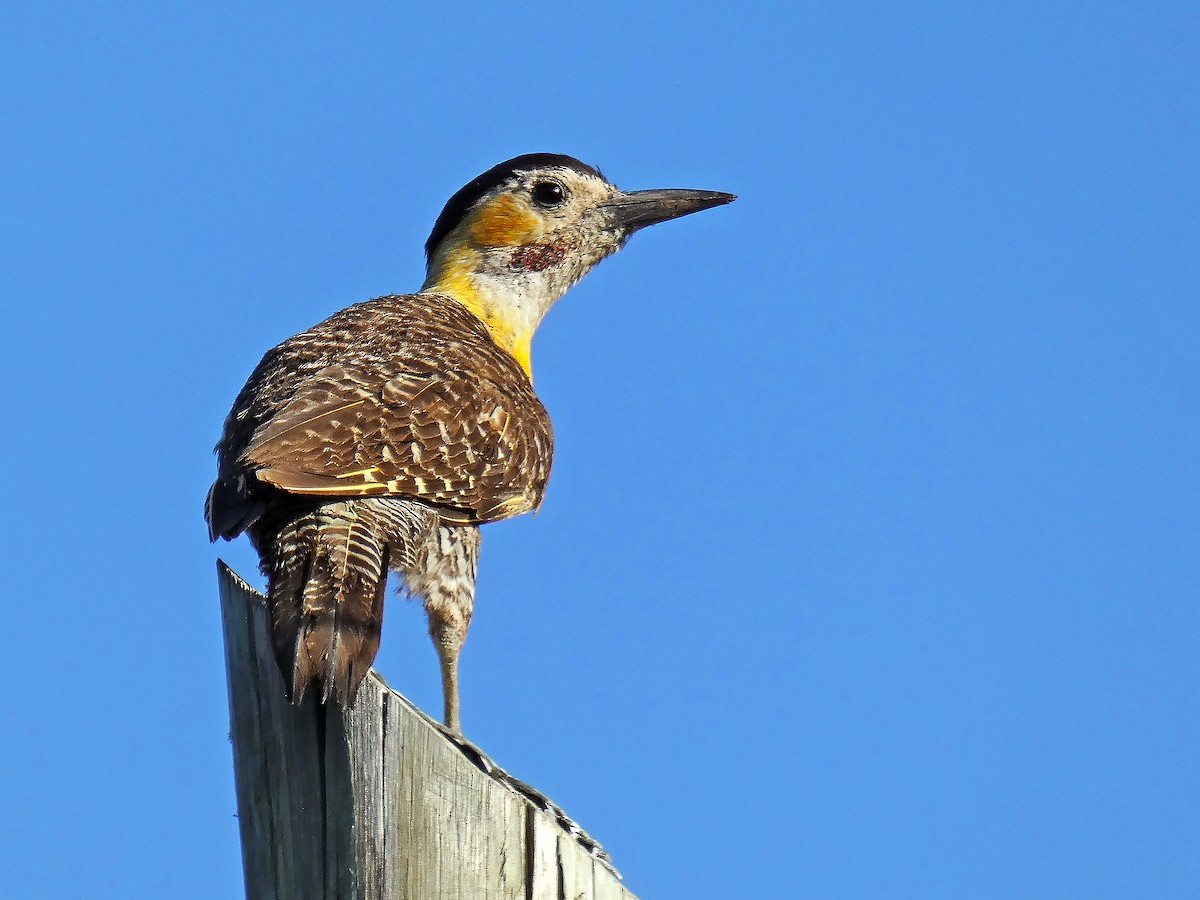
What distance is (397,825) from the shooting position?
410 cm

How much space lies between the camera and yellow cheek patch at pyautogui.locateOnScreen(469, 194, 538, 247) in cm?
998

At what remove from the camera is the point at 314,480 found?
19.6 feet

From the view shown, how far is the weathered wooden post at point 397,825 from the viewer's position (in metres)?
4.08

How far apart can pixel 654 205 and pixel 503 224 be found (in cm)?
108

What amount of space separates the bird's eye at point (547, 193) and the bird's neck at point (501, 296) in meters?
0.54

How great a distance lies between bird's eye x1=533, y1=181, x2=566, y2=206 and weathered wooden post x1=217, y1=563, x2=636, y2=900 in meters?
6.07

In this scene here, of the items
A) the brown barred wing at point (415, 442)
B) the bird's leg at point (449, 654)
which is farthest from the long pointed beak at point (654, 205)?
the bird's leg at point (449, 654)

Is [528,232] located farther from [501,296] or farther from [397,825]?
[397,825]

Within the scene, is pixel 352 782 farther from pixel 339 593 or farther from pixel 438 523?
pixel 438 523

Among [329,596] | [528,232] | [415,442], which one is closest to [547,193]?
[528,232]

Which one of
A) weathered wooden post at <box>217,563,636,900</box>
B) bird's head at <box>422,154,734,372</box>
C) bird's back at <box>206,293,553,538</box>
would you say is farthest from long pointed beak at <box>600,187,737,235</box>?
weathered wooden post at <box>217,563,636,900</box>

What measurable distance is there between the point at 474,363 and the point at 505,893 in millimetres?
4451

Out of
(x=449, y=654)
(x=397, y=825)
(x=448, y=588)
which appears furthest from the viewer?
(x=449, y=654)

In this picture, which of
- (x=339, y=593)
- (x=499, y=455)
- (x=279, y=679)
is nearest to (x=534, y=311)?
(x=499, y=455)
